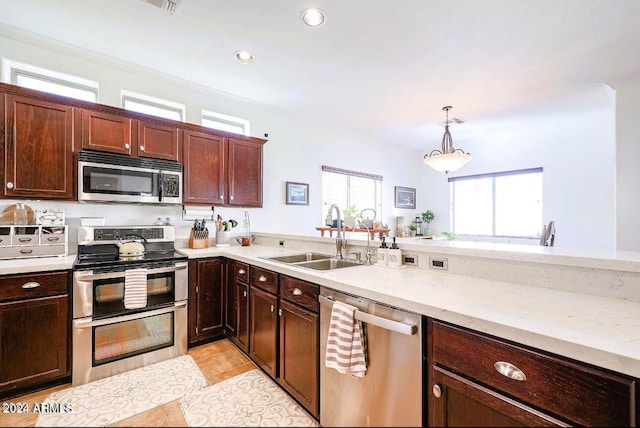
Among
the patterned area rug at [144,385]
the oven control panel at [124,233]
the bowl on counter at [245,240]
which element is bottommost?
the patterned area rug at [144,385]

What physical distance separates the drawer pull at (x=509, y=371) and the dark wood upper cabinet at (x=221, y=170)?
283 cm

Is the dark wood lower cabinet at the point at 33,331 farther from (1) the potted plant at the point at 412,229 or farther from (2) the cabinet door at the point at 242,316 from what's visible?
(1) the potted plant at the point at 412,229

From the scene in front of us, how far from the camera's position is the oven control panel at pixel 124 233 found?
2510mm

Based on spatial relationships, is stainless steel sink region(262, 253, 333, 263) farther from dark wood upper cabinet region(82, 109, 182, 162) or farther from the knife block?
dark wood upper cabinet region(82, 109, 182, 162)

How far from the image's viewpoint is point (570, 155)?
15.6 ft

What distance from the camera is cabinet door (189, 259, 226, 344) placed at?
2.63 meters

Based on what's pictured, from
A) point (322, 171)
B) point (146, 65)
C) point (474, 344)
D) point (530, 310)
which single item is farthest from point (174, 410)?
point (322, 171)

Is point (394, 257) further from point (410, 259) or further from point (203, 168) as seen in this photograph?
point (203, 168)

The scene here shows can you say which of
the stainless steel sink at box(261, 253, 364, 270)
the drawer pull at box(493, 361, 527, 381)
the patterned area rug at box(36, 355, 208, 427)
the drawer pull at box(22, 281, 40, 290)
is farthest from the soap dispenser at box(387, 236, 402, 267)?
the drawer pull at box(22, 281, 40, 290)

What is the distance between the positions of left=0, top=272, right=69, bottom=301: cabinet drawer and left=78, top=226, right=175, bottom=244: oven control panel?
1.83ft

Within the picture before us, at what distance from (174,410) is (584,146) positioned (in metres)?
6.25

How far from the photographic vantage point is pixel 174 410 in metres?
0.43

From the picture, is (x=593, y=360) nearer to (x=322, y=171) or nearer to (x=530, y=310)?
(x=530, y=310)

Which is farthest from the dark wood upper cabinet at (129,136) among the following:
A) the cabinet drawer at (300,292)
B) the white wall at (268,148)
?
the cabinet drawer at (300,292)
